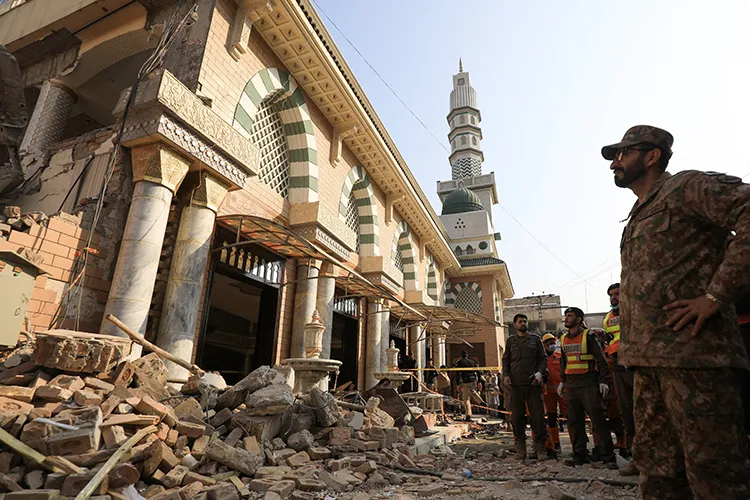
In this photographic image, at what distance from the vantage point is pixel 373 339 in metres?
10.8

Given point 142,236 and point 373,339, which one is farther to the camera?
point 373,339

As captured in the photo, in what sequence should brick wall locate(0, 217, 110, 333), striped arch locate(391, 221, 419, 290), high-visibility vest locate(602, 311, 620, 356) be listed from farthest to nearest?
striped arch locate(391, 221, 419, 290), high-visibility vest locate(602, 311, 620, 356), brick wall locate(0, 217, 110, 333)

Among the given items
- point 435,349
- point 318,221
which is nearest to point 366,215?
point 318,221

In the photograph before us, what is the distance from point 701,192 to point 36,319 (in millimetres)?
5499

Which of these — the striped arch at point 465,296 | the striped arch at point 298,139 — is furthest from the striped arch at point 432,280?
the striped arch at point 298,139

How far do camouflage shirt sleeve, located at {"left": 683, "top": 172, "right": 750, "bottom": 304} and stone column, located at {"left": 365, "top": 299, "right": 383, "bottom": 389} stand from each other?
8.90m

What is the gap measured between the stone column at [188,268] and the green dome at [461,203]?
18.6 metres

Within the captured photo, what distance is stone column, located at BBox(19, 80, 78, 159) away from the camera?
6848 mm

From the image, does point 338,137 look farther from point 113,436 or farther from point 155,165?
point 113,436

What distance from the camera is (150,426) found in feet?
9.39

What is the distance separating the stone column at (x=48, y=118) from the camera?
6.85 meters

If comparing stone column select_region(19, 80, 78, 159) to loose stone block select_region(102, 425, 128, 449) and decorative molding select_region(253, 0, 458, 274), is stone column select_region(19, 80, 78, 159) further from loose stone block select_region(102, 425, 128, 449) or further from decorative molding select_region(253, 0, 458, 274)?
loose stone block select_region(102, 425, 128, 449)

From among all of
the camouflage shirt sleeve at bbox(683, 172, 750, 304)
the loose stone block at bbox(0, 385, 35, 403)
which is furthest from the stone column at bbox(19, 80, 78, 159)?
the camouflage shirt sleeve at bbox(683, 172, 750, 304)

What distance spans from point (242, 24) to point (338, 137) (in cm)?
336
